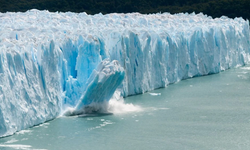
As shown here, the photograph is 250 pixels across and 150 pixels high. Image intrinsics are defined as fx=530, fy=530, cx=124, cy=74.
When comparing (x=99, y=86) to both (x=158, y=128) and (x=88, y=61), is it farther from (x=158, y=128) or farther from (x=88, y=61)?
(x=158, y=128)

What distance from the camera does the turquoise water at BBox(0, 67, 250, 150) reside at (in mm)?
9148

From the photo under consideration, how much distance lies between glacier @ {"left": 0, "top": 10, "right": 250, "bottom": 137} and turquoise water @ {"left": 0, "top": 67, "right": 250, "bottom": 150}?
42 centimetres

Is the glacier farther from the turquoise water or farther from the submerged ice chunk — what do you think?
the turquoise water

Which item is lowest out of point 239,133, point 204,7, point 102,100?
point 239,133

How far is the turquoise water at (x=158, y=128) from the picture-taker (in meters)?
9.15

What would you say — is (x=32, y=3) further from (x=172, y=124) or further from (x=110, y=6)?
(x=172, y=124)

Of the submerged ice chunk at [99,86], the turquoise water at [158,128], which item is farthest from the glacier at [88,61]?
the turquoise water at [158,128]

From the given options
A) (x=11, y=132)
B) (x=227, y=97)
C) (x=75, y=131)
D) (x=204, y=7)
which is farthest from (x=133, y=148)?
(x=204, y=7)

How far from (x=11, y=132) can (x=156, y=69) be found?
20.9 feet

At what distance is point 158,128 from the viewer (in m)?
10.3

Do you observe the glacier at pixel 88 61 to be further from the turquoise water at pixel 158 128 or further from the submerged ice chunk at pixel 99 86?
the turquoise water at pixel 158 128

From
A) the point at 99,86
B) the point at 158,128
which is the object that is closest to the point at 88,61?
the point at 99,86

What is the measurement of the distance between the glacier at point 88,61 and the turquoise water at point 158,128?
0.42 meters

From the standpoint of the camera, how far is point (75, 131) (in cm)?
991
